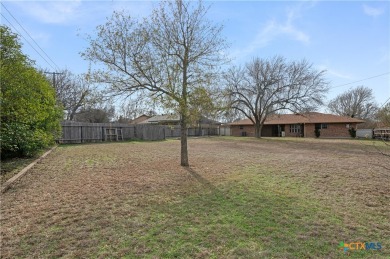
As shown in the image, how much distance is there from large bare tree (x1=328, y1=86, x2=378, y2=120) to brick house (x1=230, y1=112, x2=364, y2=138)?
48.3 ft

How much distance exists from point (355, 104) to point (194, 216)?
5510cm

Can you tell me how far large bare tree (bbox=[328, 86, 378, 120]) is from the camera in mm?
46031

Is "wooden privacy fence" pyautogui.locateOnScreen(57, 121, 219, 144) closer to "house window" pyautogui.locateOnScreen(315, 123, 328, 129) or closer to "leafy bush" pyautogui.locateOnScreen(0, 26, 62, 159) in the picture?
"leafy bush" pyautogui.locateOnScreen(0, 26, 62, 159)

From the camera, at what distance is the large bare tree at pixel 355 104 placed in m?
46.0

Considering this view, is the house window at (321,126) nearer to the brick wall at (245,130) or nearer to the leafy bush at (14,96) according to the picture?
the brick wall at (245,130)

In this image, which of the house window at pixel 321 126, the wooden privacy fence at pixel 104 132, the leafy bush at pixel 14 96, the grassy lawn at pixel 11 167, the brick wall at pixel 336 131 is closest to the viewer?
the leafy bush at pixel 14 96

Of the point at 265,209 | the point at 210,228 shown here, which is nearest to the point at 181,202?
the point at 210,228

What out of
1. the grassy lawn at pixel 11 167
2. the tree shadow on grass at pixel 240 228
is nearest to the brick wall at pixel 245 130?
the grassy lawn at pixel 11 167

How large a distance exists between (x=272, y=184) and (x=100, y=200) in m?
3.93

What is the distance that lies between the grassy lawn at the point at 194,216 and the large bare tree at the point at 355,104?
47752 mm

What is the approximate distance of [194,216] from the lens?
371 cm

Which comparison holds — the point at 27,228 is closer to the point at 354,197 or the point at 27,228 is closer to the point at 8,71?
the point at 8,71

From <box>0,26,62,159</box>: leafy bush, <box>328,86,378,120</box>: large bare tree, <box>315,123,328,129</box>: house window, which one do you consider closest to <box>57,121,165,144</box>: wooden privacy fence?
<box>0,26,62,159</box>: leafy bush

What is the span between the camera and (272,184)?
5699 millimetres
